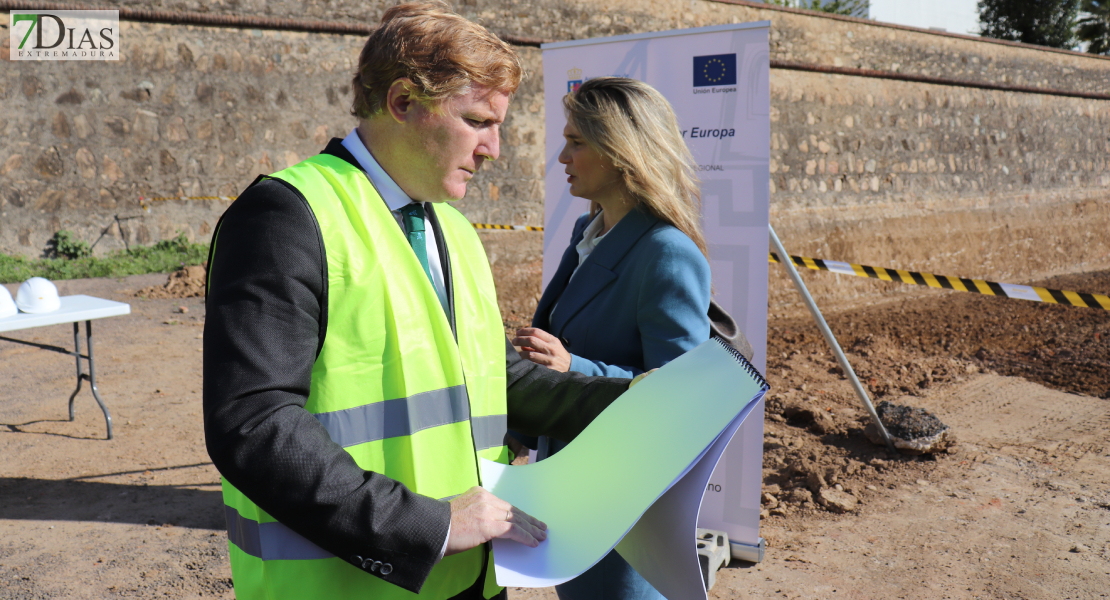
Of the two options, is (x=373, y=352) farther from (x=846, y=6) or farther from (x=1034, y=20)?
(x=1034, y=20)

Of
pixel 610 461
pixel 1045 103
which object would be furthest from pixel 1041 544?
pixel 1045 103

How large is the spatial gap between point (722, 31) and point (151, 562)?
3458 millimetres

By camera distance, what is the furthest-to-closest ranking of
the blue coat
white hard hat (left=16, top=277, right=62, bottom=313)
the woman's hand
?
1. white hard hat (left=16, top=277, right=62, bottom=313)
2. the blue coat
3. the woman's hand

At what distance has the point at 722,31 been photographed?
3.15 metres

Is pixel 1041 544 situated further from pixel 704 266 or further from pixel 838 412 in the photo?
pixel 704 266

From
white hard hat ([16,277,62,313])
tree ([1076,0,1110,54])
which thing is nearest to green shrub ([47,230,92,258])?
white hard hat ([16,277,62,313])

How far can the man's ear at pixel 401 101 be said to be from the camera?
3.77 ft

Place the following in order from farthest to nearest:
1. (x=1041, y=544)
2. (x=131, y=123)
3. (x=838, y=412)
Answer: (x=131, y=123)
(x=838, y=412)
(x=1041, y=544)

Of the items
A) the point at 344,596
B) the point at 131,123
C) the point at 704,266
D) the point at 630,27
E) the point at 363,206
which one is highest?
the point at 630,27

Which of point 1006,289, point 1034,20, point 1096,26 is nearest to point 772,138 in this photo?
point 1006,289

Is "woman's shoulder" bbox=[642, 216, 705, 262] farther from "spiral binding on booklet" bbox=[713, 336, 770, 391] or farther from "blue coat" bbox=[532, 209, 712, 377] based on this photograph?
"spiral binding on booklet" bbox=[713, 336, 770, 391]

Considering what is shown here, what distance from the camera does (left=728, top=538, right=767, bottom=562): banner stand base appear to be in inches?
126

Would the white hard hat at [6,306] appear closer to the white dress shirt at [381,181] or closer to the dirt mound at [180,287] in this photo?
the dirt mound at [180,287]

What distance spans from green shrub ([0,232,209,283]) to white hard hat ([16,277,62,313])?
13.5 ft
